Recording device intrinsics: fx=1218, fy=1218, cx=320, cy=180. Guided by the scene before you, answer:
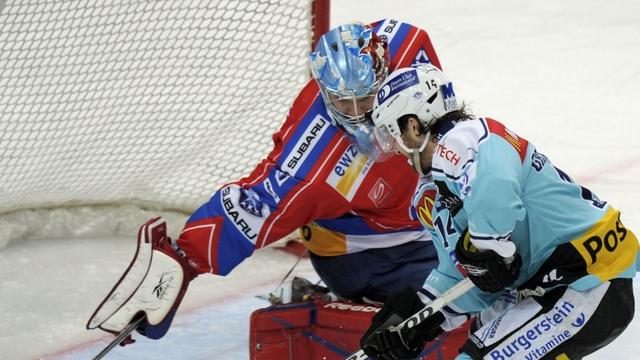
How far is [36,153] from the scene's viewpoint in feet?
14.0

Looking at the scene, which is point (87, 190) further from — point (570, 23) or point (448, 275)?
point (570, 23)

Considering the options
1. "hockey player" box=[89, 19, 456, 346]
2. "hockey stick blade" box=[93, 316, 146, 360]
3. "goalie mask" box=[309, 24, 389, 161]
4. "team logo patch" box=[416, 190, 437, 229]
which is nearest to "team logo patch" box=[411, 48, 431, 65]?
"hockey player" box=[89, 19, 456, 346]

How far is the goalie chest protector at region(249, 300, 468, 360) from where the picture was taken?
3.29 metres

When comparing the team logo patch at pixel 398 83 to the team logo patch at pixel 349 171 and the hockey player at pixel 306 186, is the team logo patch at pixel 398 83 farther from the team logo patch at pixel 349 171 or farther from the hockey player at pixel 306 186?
the team logo patch at pixel 349 171

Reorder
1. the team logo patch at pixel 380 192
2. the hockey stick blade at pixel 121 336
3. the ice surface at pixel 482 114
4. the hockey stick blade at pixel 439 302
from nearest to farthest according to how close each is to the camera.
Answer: the hockey stick blade at pixel 439 302 → the hockey stick blade at pixel 121 336 → the team logo patch at pixel 380 192 → the ice surface at pixel 482 114

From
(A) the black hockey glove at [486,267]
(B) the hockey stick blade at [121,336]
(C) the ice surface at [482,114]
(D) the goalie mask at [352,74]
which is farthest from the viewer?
(C) the ice surface at [482,114]

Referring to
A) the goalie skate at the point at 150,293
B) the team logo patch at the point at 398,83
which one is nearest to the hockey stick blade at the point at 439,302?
the team logo patch at the point at 398,83

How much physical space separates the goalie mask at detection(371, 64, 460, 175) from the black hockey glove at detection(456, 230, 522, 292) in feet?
0.73

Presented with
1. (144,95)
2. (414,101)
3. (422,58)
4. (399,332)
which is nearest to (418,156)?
(414,101)

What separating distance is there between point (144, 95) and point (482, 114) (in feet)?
6.27

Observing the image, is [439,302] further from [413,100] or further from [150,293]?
[150,293]

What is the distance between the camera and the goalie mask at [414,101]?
2568 mm

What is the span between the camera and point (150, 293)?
128 inches

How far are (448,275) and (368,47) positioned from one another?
663mm
